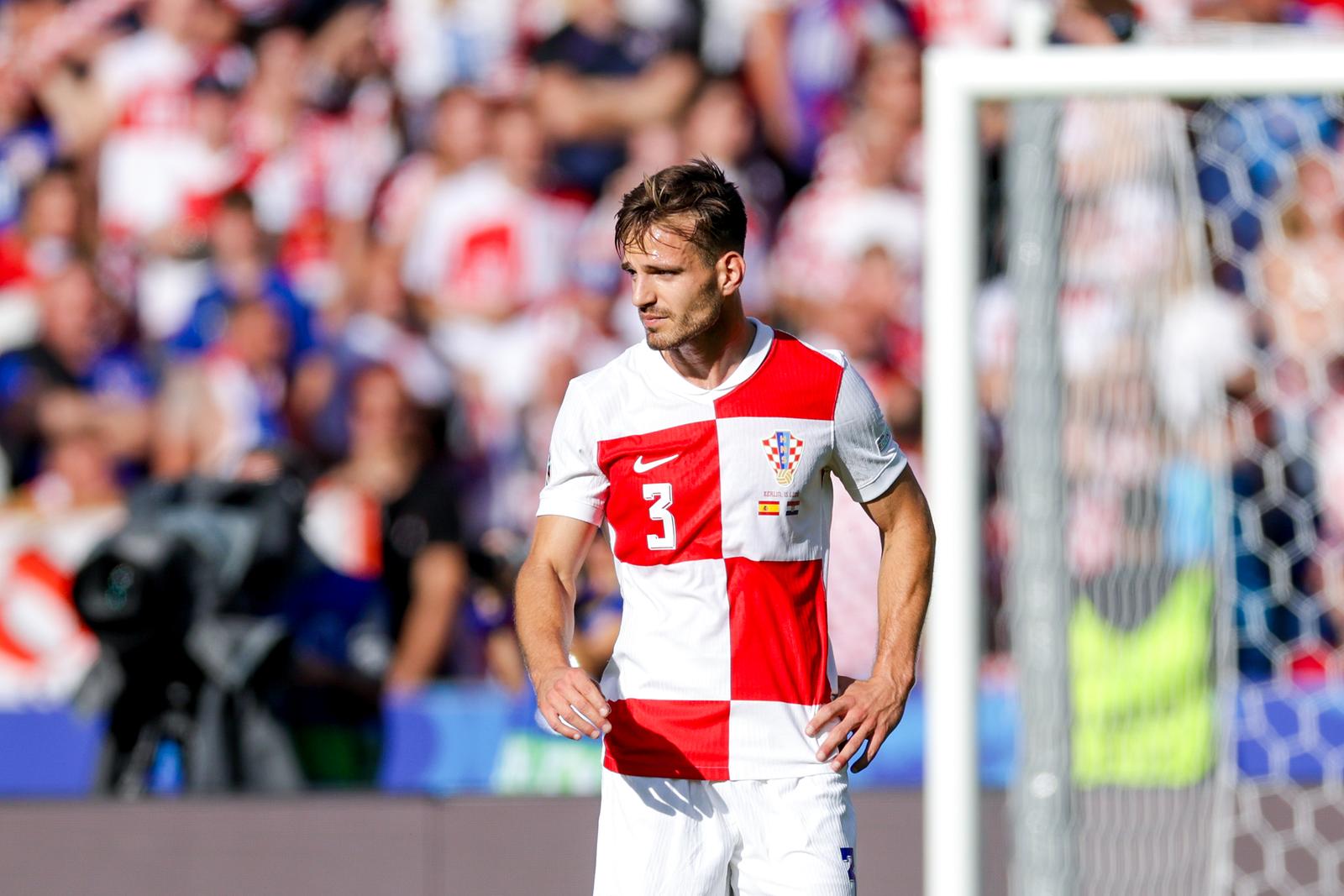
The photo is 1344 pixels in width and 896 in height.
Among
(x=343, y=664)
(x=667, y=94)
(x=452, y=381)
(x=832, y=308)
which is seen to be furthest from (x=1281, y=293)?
(x=343, y=664)

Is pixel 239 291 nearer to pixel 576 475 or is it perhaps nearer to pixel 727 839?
pixel 576 475

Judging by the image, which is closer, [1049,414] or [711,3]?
[1049,414]

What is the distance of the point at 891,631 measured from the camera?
293cm

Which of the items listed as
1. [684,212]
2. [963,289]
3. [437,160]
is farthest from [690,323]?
[437,160]

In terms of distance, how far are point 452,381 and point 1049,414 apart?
303 centimetres

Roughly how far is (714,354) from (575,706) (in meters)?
0.70

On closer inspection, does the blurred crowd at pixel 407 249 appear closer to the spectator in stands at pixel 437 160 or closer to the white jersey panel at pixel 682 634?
the spectator in stands at pixel 437 160

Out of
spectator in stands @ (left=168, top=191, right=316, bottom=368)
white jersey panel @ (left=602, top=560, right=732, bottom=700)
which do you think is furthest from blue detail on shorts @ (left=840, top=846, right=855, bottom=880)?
spectator in stands @ (left=168, top=191, right=316, bottom=368)

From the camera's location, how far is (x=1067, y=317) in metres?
4.66

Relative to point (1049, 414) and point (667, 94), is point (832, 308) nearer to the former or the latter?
point (667, 94)

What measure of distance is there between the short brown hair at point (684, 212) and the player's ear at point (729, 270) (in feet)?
0.04

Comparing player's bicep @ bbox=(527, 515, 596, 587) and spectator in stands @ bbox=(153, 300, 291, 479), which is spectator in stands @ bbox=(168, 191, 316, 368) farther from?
player's bicep @ bbox=(527, 515, 596, 587)

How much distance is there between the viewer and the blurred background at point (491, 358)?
4.86m

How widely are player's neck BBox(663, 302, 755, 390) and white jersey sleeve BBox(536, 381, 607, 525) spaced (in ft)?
0.63
